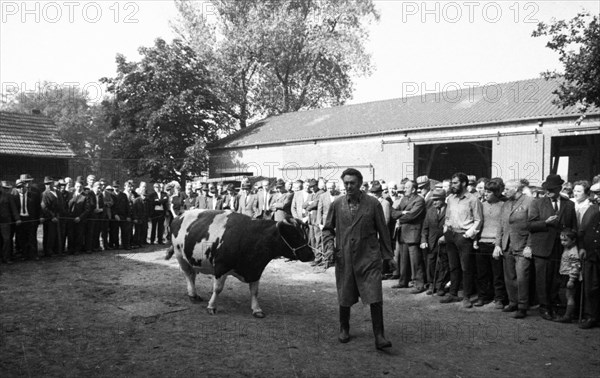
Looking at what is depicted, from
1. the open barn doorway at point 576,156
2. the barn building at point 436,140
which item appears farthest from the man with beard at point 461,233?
the open barn doorway at point 576,156

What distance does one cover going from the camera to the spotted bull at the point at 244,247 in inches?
276

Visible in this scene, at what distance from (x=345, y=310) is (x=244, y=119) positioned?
40097 millimetres

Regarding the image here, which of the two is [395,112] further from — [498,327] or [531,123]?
[498,327]

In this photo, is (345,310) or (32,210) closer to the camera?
(345,310)

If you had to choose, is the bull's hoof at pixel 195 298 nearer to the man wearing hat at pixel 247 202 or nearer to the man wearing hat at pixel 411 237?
the man wearing hat at pixel 411 237

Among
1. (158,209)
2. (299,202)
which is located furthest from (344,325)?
(158,209)

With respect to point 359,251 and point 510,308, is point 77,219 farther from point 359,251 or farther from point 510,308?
point 510,308

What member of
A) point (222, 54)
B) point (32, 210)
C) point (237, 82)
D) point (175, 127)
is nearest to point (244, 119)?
point (237, 82)

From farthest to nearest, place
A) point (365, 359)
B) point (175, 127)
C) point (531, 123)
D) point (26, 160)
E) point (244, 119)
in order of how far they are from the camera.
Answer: point (244, 119) < point (175, 127) < point (26, 160) < point (531, 123) < point (365, 359)

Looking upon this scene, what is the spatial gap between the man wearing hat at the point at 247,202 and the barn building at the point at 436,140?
12.1 m

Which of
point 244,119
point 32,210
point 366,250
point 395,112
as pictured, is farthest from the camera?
point 244,119

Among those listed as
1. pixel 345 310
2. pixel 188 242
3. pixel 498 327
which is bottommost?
pixel 498 327

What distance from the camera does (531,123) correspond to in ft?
68.6

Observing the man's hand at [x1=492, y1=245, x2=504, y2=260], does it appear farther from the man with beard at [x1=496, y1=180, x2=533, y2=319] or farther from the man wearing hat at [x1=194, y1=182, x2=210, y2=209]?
the man wearing hat at [x1=194, y1=182, x2=210, y2=209]
